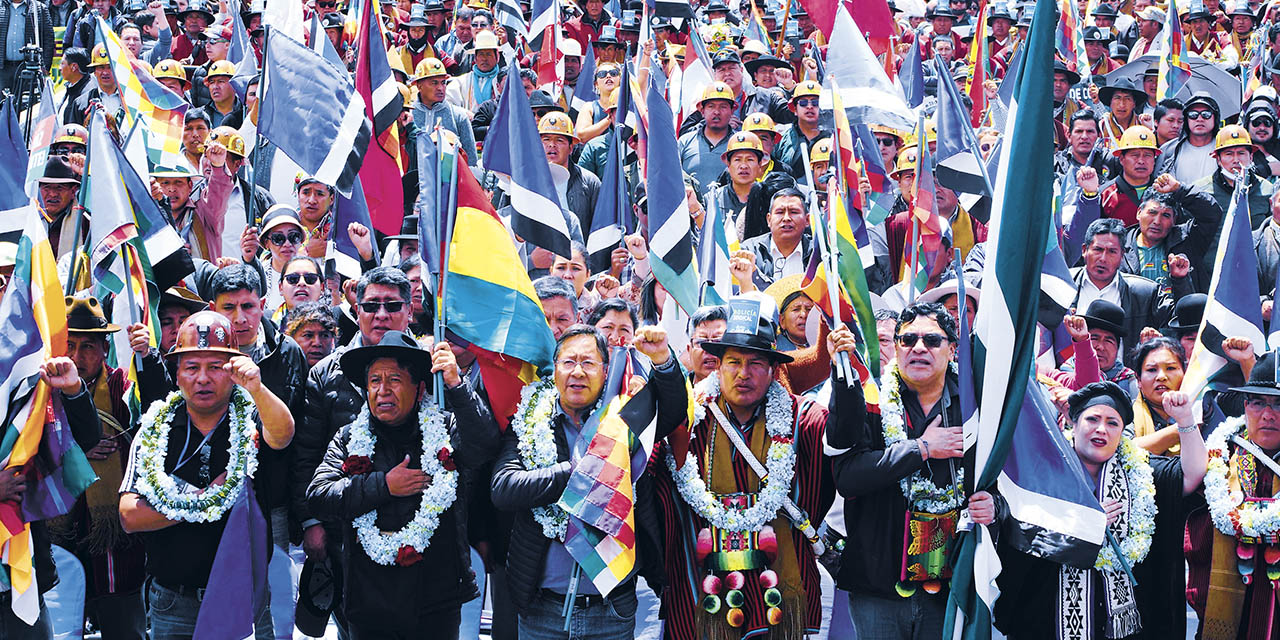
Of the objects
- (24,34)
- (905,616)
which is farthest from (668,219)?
(24,34)

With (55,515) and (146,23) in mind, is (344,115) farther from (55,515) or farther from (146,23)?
(146,23)

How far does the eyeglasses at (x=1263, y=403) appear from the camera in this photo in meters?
6.73

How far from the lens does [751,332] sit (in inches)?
260

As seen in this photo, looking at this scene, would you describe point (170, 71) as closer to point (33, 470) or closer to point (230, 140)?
point (230, 140)

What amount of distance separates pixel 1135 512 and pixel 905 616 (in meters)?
1.07

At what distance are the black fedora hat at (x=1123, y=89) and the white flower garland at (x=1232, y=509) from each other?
29.9 ft

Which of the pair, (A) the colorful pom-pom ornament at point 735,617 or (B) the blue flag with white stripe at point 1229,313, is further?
(B) the blue flag with white stripe at point 1229,313

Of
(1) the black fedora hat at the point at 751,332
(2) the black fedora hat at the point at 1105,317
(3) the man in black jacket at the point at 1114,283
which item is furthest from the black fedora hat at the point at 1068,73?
(1) the black fedora hat at the point at 751,332

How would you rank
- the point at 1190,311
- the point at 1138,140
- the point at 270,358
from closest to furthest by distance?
the point at 270,358 → the point at 1190,311 → the point at 1138,140

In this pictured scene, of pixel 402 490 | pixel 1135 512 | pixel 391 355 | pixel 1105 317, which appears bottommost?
pixel 402 490

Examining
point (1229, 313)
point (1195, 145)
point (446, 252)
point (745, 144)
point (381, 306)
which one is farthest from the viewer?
point (1195, 145)

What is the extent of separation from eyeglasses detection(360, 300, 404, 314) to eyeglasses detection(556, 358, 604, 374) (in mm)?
1027

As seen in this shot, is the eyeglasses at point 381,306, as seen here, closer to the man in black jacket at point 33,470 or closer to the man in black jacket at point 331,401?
the man in black jacket at point 331,401

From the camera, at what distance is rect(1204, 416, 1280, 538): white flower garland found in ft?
21.8
